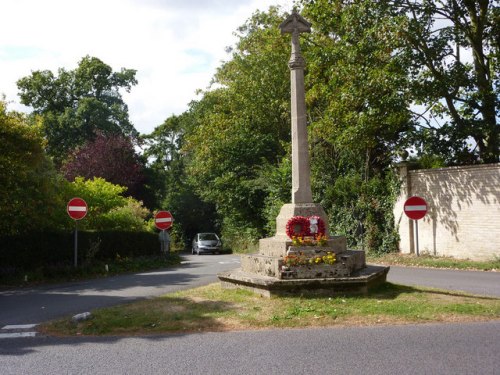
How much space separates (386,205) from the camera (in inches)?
773

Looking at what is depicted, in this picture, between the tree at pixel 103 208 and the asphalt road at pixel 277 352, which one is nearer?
the asphalt road at pixel 277 352

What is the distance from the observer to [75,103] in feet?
140

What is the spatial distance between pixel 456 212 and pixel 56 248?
45.0 feet

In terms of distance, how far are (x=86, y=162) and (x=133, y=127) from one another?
40.2 feet

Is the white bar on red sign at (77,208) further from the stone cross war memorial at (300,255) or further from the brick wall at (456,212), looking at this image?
the brick wall at (456,212)

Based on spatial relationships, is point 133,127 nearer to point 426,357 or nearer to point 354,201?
point 354,201

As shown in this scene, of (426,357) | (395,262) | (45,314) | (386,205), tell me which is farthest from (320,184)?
(426,357)

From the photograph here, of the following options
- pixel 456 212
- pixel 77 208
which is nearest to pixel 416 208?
pixel 456 212

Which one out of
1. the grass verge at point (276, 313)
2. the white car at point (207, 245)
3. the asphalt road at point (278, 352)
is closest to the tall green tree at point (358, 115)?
the grass verge at point (276, 313)

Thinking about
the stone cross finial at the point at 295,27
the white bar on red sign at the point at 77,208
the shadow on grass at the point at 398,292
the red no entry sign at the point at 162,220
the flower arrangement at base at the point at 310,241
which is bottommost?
the shadow on grass at the point at 398,292

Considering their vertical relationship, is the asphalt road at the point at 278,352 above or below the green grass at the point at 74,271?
below

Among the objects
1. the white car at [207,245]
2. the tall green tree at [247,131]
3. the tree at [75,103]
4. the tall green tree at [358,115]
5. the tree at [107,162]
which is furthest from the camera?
the tree at [75,103]

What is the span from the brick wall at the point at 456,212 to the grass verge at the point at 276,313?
7661 mm

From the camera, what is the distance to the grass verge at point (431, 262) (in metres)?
14.5
